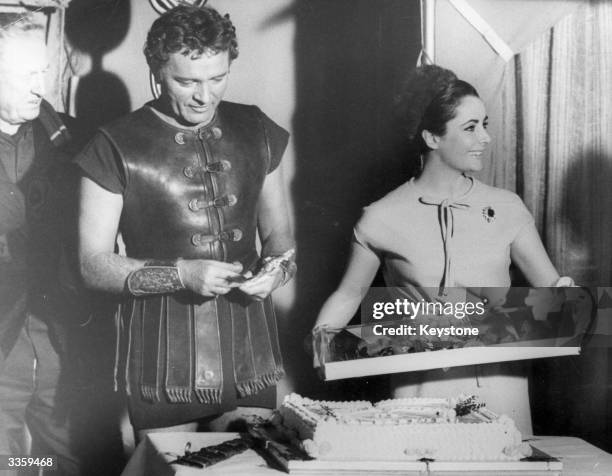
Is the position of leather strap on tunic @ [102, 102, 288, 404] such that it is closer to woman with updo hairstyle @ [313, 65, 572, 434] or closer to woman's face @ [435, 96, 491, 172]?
woman with updo hairstyle @ [313, 65, 572, 434]

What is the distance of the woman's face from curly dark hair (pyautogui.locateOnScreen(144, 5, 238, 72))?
89cm

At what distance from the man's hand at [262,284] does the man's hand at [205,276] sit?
7 cm

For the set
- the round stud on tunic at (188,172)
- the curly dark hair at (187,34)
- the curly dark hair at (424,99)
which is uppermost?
the curly dark hair at (187,34)

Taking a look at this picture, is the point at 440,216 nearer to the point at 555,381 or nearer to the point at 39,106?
the point at 555,381

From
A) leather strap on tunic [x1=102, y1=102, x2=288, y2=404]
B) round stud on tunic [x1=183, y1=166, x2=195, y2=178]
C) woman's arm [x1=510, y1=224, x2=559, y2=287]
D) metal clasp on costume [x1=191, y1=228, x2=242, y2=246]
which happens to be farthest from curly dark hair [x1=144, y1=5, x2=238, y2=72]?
woman's arm [x1=510, y1=224, x2=559, y2=287]

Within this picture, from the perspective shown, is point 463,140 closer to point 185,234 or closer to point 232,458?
point 185,234

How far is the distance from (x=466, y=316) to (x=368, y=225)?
0.51 meters

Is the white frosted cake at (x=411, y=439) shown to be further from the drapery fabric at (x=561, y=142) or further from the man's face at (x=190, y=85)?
the man's face at (x=190, y=85)

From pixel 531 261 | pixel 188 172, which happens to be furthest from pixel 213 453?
pixel 531 261

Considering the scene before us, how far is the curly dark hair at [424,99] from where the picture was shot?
3223mm

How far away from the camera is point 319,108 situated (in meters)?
3.24

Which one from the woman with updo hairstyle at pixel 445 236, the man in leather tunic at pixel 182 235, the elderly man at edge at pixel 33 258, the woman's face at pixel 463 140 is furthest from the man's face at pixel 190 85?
the woman's face at pixel 463 140

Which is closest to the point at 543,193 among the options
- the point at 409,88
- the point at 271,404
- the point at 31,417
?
the point at 409,88

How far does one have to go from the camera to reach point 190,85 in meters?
3.04
